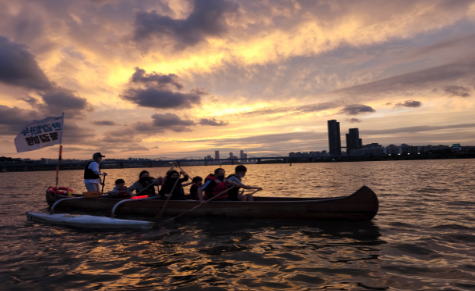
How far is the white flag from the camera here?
13.6 m

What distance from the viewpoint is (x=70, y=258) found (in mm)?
6438

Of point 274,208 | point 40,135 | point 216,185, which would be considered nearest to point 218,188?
point 216,185

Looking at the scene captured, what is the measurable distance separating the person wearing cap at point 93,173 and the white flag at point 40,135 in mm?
2924

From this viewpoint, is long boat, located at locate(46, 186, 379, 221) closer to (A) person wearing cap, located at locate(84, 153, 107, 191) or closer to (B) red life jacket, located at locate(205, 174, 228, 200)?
(B) red life jacket, located at locate(205, 174, 228, 200)

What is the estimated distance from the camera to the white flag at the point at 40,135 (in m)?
13.6

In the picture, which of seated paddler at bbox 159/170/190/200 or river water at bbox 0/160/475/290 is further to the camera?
seated paddler at bbox 159/170/190/200

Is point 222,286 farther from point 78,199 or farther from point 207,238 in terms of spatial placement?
point 78,199

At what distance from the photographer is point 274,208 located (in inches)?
385

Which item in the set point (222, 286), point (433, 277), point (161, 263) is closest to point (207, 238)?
point (161, 263)

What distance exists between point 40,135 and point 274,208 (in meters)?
12.6

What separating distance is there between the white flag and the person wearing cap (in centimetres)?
292

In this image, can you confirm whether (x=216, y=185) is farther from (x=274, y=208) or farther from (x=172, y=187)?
(x=274, y=208)

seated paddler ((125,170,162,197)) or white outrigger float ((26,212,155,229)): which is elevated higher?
seated paddler ((125,170,162,197))

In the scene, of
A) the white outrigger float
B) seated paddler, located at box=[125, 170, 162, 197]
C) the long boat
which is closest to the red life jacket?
the long boat
